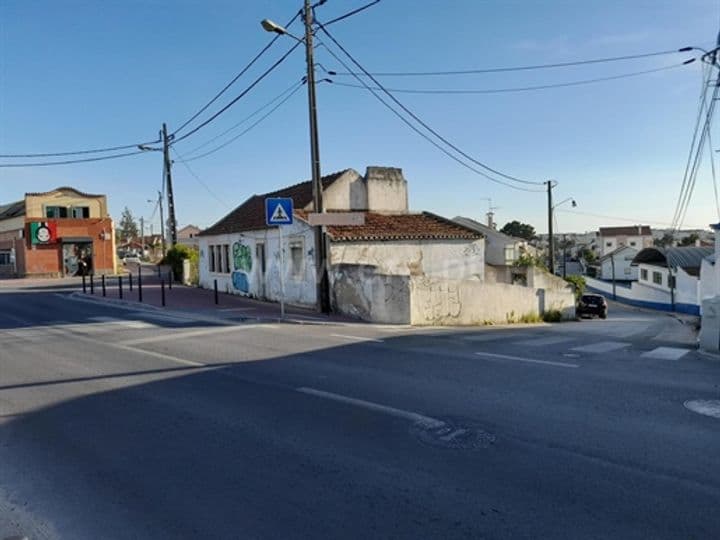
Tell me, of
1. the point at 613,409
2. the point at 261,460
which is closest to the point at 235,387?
the point at 261,460

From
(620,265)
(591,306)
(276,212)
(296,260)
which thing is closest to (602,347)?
(276,212)

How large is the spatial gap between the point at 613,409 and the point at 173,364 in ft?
20.6

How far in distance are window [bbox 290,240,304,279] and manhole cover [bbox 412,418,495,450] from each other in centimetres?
1371

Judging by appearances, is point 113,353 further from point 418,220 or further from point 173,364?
point 418,220

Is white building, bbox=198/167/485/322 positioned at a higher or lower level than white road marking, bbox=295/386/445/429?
higher

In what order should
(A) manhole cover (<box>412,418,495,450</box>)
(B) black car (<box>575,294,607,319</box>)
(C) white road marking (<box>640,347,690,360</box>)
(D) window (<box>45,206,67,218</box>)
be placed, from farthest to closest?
(D) window (<box>45,206,67,218</box>) → (B) black car (<box>575,294,607,319</box>) → (C) white road marking (<box>640,347,690,360</box>) → (A) manhole cover (<box>412,418,495,450</box>)

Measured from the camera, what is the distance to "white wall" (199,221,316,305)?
18375 millimetres

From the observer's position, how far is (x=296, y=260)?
19.3m

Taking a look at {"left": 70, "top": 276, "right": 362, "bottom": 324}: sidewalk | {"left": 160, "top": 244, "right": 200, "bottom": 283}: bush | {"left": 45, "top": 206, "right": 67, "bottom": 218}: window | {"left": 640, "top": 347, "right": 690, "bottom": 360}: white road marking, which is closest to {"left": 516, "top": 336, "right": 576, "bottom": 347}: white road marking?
{"left": 640, "top": 347, "right": 690, "bottom": 360}: white road marking

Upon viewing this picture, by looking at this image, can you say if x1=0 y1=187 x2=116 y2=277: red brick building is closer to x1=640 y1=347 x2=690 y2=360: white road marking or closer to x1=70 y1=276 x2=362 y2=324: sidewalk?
x1=70 y1=276 x2=362 y2=324: sidewalk

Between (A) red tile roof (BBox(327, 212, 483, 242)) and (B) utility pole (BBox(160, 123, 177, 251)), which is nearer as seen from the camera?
(A) red tile roof (BBox(327, 212, 483, 242))

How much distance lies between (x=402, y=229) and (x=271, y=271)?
16.5ft

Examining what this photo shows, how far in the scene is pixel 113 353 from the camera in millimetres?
9992

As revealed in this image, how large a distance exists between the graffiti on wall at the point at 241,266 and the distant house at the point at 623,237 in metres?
87.7
